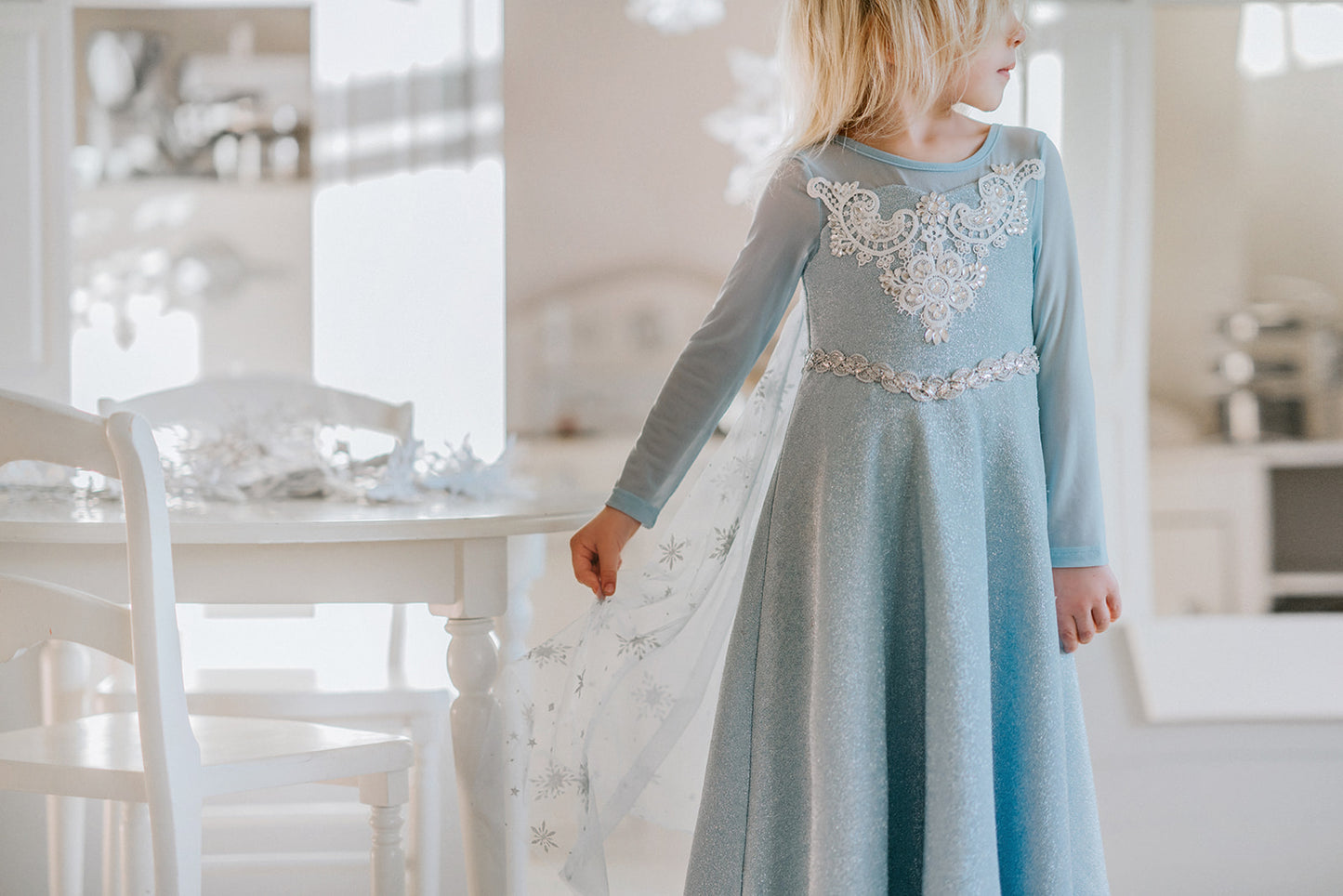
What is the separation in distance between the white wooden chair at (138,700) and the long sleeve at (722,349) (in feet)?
1.41

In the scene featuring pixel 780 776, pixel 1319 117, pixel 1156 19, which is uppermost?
pixel 1156 19

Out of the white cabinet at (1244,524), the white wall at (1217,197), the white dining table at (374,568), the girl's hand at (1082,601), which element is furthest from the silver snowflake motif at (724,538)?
the white wall at (1217,197)

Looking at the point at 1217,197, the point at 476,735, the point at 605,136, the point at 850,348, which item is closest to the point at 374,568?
the point at 476,735

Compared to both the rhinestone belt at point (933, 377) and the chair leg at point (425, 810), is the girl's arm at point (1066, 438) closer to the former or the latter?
the rhinestone belt at point (933, 377)

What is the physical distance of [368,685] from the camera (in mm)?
1638

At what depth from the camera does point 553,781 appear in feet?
3.67

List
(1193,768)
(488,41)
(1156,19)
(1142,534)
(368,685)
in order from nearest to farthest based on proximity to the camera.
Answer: (368,685) < (1193,768) < (1142,534) < (488,41) < (1156,19)

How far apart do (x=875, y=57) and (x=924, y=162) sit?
0.38 feet

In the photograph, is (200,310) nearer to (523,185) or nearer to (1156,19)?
(523,185)

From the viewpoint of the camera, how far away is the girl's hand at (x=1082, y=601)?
1.02m

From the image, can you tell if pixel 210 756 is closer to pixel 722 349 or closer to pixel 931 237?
pixel 722 349

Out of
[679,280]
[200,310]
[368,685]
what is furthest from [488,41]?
[368,685]

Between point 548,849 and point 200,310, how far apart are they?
7.90 feet

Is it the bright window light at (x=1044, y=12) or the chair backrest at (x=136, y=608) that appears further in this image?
the bright window light at (x=1044, y=12)
